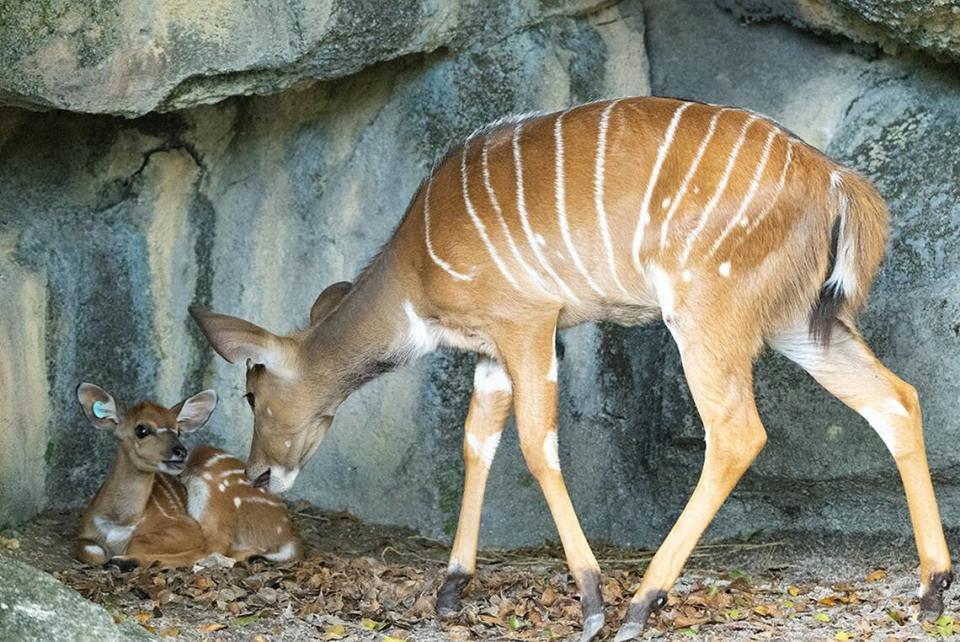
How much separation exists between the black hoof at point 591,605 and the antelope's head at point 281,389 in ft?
3.49

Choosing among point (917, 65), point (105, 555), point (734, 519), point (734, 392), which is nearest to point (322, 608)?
point (105, 555)

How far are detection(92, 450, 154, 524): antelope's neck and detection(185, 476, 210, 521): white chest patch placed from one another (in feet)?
0.50

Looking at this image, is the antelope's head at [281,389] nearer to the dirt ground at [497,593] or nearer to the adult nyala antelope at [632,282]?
the adult nyala antelope at [632,282]

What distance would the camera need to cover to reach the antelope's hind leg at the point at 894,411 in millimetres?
4176

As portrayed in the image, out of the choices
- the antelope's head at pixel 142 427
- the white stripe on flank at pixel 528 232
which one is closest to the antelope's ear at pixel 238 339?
the antelope's head at pixel 142 427

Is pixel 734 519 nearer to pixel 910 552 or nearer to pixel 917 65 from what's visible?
pixel 910 552

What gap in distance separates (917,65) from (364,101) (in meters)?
1.91

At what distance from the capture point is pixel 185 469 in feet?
17.2

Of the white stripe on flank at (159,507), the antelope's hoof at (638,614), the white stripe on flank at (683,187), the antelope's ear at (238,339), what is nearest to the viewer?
the antelope's hoof at (638,614)

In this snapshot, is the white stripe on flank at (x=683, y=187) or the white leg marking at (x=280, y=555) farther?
the white leg marking at (x=280, y=555)

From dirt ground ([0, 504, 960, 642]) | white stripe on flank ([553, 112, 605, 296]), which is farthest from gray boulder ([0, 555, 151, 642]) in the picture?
white stripe on flank ([553, 112, 605, 296])

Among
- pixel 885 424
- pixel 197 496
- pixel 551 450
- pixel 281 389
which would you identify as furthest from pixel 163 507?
pixel 885 424

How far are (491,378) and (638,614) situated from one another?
0.95 metres

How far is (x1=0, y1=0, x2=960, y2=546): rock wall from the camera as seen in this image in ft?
16.7
